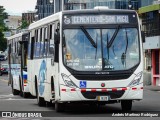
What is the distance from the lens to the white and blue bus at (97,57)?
67.1ft

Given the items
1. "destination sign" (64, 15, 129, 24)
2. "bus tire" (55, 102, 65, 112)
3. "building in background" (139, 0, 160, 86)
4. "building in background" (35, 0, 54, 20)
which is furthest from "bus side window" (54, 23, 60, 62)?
"building in background" (35, 0, 54, 20)

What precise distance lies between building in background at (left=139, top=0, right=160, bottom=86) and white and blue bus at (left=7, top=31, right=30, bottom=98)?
687 inches

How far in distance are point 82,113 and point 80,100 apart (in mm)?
989

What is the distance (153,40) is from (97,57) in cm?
3385

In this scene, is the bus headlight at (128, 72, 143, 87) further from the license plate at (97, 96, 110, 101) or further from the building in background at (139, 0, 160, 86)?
the building in background at (139, 0, 160, 86)

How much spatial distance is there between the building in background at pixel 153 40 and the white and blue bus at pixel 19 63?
17.4 meters

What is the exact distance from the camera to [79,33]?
20.9 meters

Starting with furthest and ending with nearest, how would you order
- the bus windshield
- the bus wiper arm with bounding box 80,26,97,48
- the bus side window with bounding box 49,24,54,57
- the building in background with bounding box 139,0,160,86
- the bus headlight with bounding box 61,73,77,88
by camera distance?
the building in background with bounding box 139,0,160,86, the bus side window with bounding box 49,24,54,57, the bus wiper arm with bounding box 80,26,97,48, the bus windshield, the bus headlight with bounding box 61,73,77,88

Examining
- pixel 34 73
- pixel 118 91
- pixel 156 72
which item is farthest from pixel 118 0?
pixel 118 91

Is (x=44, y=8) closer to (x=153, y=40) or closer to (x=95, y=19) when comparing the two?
(x=153, y=40)

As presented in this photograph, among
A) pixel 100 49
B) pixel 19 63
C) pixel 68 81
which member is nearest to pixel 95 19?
pixel 100 49

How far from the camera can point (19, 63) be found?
113ft

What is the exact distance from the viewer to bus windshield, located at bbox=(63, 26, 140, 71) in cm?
2061

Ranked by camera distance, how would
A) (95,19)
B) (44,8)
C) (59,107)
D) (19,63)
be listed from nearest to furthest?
1. (95,19)
2. (59,107)
3. (19,63)
4. (44,8)
